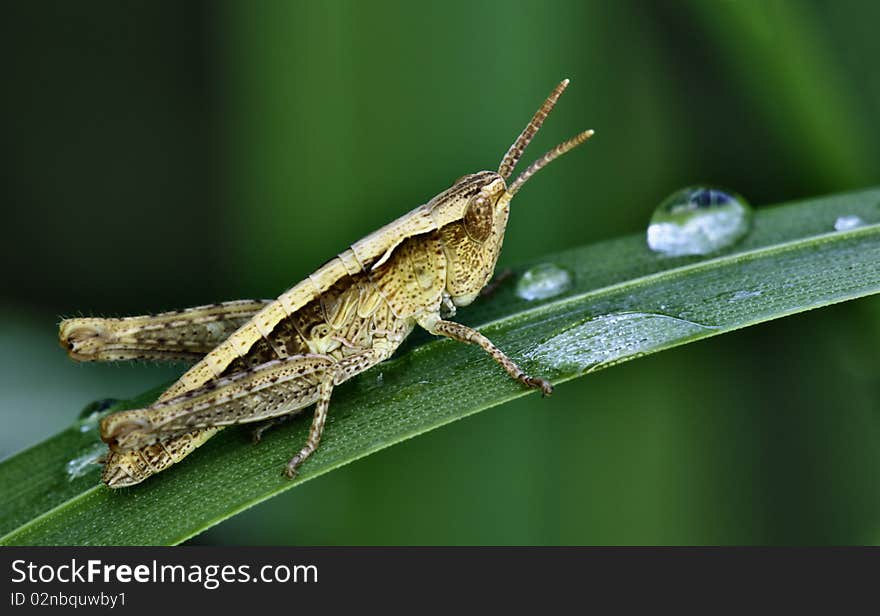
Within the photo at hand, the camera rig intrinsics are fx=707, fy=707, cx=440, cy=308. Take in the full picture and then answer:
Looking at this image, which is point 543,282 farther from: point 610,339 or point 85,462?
point 85,462

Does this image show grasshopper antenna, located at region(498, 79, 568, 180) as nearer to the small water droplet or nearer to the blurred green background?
the blurred green background

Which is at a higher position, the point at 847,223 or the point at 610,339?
the point at 847,223

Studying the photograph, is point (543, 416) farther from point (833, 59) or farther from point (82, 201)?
point (82, 201)

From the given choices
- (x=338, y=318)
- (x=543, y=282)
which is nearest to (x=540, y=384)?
(x=543, y=282)

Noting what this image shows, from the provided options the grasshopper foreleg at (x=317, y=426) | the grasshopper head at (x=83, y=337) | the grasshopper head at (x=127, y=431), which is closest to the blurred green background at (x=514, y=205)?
the grasshopper foreleg at (x=317, y=426)

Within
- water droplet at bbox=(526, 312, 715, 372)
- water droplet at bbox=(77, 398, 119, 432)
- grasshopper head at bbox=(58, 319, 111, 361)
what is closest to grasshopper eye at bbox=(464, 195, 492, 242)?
water droplet at bbox=(526, 312, 715, 372)

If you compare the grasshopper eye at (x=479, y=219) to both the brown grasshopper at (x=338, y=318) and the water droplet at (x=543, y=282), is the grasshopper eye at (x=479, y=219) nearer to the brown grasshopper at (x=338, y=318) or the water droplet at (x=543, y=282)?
the brown grasshopper at (x=338, y=318)

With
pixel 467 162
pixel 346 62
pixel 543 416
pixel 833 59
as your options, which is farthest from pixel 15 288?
pixel 833 59
